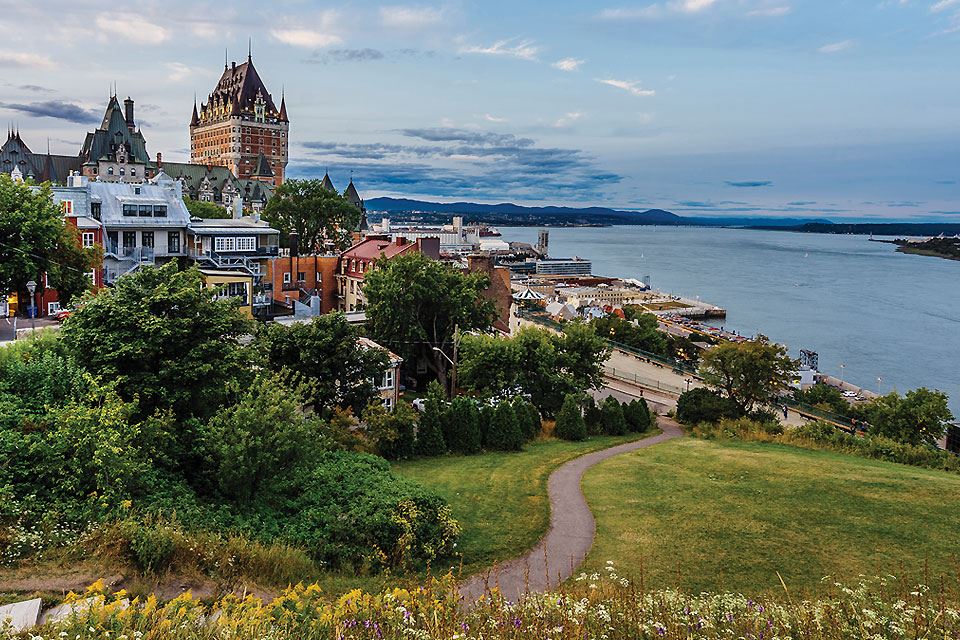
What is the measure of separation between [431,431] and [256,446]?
1066cm

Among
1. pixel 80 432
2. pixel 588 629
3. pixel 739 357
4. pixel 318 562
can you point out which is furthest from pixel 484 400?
pixel 588 629

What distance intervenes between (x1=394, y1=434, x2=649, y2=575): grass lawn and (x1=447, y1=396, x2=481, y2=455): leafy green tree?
62 cm

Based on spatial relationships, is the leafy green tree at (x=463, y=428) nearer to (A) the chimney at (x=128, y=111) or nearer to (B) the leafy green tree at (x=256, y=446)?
(B) the leafy green tree at (x=256, y=446)

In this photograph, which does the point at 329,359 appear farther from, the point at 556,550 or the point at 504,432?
the point at 556,550

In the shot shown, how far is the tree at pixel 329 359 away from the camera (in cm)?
2344

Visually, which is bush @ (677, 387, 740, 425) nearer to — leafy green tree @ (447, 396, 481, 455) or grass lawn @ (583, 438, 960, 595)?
grass lawn @ (583, 438, 960, 595)

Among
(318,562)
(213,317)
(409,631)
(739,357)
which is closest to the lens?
(409,631)

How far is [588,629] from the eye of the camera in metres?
5.93

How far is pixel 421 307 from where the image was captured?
35062 mm

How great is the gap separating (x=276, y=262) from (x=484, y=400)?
22.9 m

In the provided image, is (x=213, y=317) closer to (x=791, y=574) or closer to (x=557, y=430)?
(x=791, y=574)

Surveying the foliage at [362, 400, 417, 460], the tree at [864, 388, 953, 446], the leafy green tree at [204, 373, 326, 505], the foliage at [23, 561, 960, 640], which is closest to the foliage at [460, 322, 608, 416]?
the foliage at [362, 400, 417, 460]

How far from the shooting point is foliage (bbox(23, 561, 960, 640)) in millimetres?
5672

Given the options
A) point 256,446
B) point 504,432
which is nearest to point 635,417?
point 504,432
